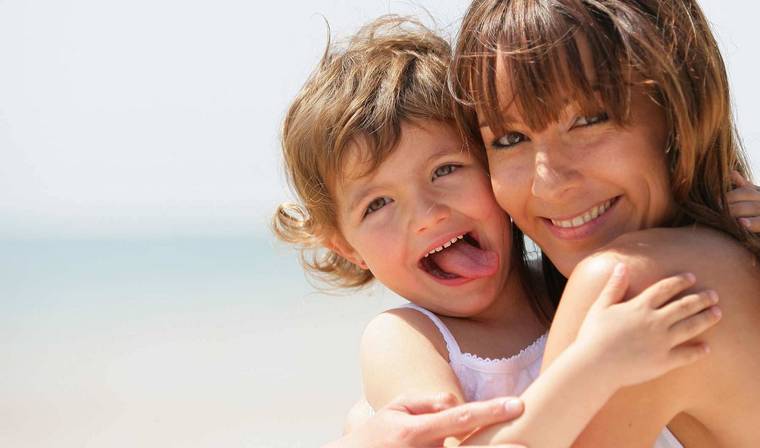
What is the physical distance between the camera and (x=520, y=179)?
2518 mm

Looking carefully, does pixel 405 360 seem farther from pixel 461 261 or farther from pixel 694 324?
pixel 694 324

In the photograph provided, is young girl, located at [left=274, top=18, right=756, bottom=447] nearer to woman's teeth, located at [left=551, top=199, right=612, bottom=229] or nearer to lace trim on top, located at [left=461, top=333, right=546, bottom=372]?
lace trim on top, located at [left=461, top=333, right=546, bottom=372]

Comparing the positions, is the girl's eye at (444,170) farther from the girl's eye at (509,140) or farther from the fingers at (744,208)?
the fingers at (744,208)

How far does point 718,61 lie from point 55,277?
786 centimetres

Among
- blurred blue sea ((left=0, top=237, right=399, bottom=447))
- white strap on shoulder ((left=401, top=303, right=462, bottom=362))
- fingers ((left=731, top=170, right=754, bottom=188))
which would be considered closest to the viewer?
fingers ((left=731, top=170, right=754, bottom=188))

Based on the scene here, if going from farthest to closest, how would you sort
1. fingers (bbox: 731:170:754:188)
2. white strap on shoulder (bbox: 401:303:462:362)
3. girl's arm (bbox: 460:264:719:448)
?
white strap on shoulder (bbox: 401:303:462:362), fingers (bbox: 731:170:754:188), girl's arm (bbox: 460:264:719:448)

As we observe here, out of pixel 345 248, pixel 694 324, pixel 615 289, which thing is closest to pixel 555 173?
pixel 615 289

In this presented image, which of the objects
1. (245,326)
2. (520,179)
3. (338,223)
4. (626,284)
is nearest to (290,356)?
(245,326)

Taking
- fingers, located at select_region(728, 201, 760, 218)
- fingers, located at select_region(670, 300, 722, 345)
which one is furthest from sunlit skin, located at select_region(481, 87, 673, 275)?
fingers, located at select_region(670, 300, 722, 345)

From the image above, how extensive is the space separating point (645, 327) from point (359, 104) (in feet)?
3.82

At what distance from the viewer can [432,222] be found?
272cm

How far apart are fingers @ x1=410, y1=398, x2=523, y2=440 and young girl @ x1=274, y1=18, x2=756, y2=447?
0.24 meters

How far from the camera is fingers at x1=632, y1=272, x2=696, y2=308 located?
2.05 metres

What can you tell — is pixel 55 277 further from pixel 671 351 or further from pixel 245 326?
pixel 671 351
